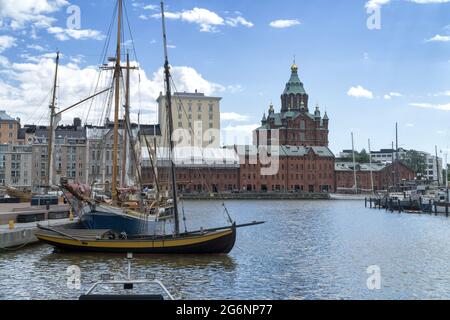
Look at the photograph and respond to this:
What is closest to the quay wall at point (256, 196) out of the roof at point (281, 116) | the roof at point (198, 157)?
the roof at point (198, 157)

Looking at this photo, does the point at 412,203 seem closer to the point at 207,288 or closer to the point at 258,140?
the point at 207,288

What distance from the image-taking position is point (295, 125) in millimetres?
191375

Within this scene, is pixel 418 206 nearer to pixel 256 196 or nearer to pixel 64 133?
pixel 256 196

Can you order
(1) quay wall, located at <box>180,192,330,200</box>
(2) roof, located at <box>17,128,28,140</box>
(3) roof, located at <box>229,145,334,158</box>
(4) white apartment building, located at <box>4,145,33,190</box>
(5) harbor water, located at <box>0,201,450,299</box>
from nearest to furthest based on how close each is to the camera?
(5) harbor water, located at <box>0,201,450,299</box> → (4) white apartment building, located at <box>4,145,33,190</box> → (1) quay wall, located at <box>180,192,330,200</box> → (2) roof, located at <box>17,128,28,140</box> → (3) roof, located at <box>229,145,334,158</box>

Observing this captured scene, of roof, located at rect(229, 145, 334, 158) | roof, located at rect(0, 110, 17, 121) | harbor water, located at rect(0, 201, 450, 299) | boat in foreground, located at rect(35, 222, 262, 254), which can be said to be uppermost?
roof, located at rect(0, 110, 17, 121)

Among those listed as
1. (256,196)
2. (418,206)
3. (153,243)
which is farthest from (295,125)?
(153,243)

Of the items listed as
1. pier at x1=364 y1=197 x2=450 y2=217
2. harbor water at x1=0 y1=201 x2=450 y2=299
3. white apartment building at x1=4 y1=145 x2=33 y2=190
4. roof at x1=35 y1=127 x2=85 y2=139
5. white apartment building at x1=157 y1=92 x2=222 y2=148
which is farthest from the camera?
white apartment building at x1=157 y1=92 x2=222 y2=148

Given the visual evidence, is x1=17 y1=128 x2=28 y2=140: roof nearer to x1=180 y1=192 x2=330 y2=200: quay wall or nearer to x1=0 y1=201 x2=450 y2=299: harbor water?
x1=180 y1=192 x2=330 y2=200: quay wall

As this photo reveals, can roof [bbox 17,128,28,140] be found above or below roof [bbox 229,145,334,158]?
above

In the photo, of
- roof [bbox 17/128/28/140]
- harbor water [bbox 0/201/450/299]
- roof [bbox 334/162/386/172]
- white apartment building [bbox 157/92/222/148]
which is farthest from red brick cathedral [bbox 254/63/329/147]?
harbor water [bbox 0/201/450/299]

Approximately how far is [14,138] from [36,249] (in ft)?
392

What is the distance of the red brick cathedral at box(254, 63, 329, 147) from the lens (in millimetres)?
190375

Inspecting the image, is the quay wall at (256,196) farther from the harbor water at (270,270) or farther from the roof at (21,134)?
the harbor water at (270,270)
